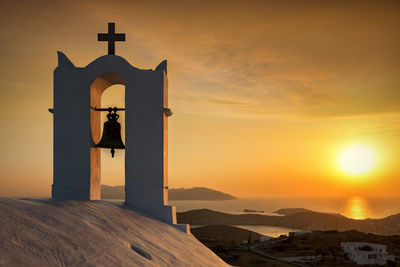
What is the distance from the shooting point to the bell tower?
6.30 meters

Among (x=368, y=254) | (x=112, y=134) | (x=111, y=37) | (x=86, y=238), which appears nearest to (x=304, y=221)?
(x=368, y=254)

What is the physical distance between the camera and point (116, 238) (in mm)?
4465

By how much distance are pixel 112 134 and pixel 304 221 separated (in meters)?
121

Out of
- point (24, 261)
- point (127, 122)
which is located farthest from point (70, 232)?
point (127, 122)

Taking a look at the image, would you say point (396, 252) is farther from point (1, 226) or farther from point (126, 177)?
point (1, 226)

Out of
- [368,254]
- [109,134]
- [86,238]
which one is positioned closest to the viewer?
[86,238]

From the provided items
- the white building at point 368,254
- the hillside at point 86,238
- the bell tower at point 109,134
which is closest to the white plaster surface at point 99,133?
the bell tower at point 109,134

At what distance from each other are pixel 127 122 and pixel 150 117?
0.41m

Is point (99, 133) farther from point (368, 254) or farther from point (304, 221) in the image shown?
point (304, 221)

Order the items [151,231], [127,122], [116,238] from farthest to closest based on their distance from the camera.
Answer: [127,122], [151,231], [116,238]

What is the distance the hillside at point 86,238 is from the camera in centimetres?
323

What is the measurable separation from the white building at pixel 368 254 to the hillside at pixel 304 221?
59334mm

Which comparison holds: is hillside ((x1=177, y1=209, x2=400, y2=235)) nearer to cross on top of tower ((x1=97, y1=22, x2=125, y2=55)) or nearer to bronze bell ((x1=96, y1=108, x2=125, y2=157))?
bronze bell ((x1=96, y1=108, x2=125, y2=157))

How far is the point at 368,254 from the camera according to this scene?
104 feet
